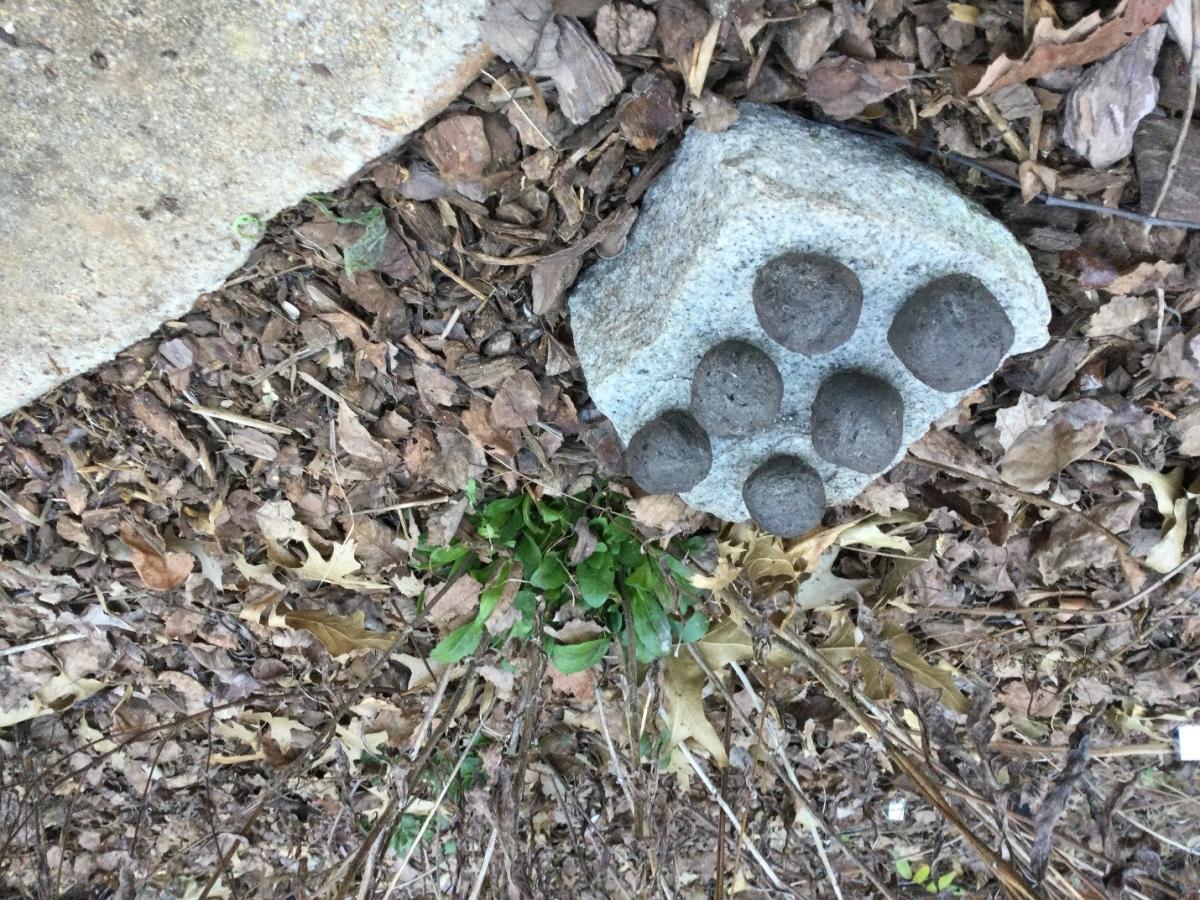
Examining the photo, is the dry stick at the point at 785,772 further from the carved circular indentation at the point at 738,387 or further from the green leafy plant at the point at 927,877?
the green leafy plant at the point at 927,877

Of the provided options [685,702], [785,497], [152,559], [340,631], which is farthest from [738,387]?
[152,559]

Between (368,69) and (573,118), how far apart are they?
460mm

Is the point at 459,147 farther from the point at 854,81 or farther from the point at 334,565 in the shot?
the point at 334,565

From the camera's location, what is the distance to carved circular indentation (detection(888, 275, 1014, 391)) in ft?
5.85

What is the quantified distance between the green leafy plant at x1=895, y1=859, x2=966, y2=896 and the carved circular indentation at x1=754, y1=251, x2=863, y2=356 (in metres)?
2.95

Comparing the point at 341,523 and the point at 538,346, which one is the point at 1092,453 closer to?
the point at 538,346

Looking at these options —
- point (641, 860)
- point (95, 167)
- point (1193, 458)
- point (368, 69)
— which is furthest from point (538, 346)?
point (1193, 458)

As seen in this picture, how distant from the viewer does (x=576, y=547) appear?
2.47 meters

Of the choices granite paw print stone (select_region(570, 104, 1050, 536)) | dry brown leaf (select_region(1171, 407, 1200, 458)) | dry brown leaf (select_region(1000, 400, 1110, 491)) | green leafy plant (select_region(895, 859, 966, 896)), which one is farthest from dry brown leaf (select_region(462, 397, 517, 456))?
green leafy plant (select_region(895, 859, 966, 896))

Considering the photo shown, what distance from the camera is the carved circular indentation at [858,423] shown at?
192cm

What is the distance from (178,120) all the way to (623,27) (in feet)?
3.39

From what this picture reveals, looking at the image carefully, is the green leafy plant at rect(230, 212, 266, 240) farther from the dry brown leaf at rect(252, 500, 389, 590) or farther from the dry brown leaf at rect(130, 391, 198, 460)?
the dry brown leaf at rect(252, 500, 389, 590)

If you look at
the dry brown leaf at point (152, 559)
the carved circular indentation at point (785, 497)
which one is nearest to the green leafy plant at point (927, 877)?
the carved circular indentation at point (785, 497)

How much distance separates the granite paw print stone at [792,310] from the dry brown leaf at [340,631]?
1.11 metres
